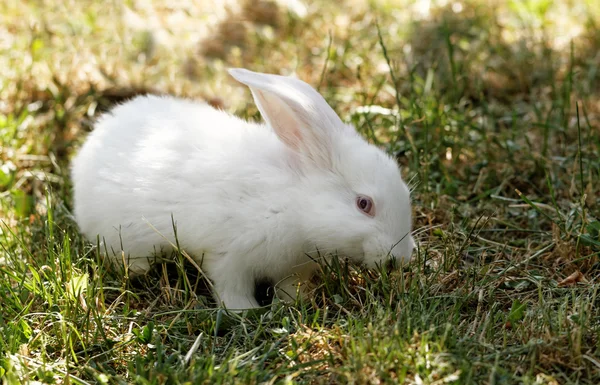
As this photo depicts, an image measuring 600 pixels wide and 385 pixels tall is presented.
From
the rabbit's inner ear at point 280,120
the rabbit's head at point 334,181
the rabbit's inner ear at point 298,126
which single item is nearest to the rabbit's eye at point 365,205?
the rabbit's head at point 334,181

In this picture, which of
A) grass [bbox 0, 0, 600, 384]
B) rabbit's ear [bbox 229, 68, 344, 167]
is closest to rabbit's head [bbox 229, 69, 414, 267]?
rabbit's ear [bbox 229, 68, 344, 167]

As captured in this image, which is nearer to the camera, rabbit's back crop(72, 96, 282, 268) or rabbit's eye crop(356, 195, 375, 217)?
rabbit's eye crop(356, 195, 375, 217)

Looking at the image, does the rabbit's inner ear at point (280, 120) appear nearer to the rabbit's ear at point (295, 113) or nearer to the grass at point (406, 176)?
the rabbit's ear at point (295, 113)

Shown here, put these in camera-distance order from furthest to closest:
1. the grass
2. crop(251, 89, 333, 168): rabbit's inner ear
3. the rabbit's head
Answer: crop(251, 89, 333, 168): rabbit's inner ear < the rabbit's head < the grass

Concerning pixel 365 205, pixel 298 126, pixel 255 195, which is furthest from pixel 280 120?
pixel 365 205

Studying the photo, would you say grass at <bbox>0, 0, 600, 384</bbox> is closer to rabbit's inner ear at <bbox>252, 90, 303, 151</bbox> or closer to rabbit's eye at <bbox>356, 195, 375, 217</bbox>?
rabbit's eye at <bbox>356, 195, 375, 217</bbox>

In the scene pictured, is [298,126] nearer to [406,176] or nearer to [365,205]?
[365,205]

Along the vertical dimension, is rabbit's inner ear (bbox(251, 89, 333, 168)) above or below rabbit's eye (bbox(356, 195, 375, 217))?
above
